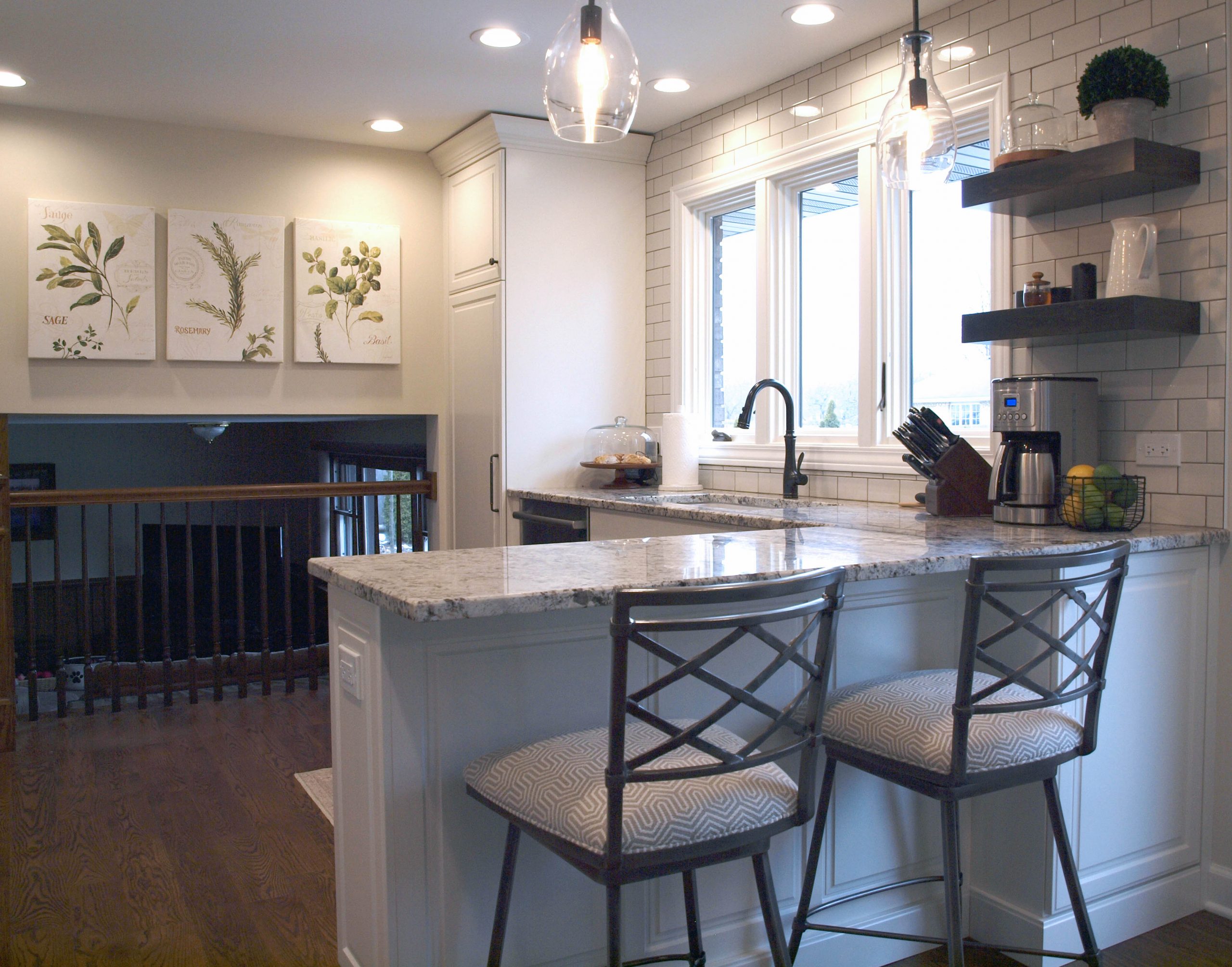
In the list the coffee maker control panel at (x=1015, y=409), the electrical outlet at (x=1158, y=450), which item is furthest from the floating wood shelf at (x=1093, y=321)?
the electrical outlet at (x=1158, y=450)

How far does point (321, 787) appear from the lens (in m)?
3.32

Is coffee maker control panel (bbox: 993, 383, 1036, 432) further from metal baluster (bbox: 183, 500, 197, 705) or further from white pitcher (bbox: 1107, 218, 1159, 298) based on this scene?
metal baluster (bbox: 183, 500, 197, 705)

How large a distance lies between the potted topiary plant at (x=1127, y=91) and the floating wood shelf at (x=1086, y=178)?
0.07 metres

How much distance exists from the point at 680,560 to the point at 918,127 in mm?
1036

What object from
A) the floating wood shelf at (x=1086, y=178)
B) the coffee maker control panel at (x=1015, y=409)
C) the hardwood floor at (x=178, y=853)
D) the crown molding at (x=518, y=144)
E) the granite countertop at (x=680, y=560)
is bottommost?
the hardwood floor at (x=178, y=853)

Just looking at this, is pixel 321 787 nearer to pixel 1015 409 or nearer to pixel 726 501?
pixel 726 501

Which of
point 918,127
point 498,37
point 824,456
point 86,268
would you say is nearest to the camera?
point 918,127

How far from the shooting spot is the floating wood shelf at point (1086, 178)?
2.41 meters

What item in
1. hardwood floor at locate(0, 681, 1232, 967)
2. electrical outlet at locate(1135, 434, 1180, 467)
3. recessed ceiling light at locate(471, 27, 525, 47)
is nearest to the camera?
hardwood floor at locate(0, 681, 1232, 967)

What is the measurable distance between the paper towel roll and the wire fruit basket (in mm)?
1982

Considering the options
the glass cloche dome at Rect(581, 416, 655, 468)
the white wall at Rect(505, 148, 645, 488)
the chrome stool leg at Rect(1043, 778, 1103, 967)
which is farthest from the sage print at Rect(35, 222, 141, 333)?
the chrome stool leg at Rect(1043, 778, 1103, 967)

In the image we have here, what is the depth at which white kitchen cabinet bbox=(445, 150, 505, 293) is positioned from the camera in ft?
14.4

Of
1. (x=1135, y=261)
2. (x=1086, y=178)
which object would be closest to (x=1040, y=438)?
(x=1135, y=261)

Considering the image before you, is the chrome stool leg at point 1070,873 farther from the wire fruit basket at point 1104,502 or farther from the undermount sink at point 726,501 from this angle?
the undermount sink at point 726,501
